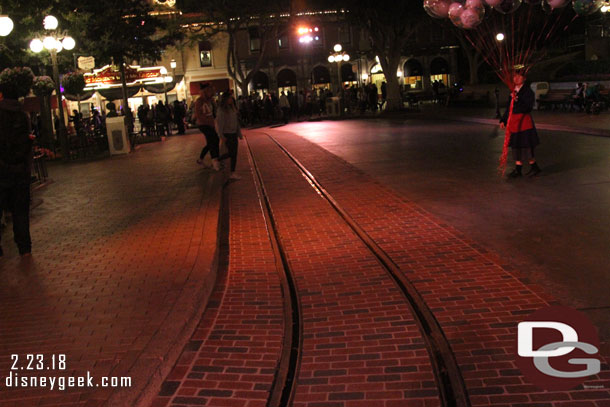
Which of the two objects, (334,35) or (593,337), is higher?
(334,35)

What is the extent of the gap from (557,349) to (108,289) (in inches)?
156

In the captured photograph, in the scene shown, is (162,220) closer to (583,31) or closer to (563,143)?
(563,143)

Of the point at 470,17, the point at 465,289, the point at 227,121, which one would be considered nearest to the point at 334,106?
the point at 470,17

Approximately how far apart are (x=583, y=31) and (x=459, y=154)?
118 ft

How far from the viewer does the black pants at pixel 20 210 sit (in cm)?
714

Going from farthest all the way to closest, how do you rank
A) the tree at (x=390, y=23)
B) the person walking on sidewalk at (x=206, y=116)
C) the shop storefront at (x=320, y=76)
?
the shop storefront at (x=320, y=76) < the tree at (x=390, y=23) < the person walking on sidewalk at (x=206, y=116)

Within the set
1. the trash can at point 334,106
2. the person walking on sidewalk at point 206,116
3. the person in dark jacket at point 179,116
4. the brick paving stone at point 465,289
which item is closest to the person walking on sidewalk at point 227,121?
the person walking on sidewalk at point 206,116

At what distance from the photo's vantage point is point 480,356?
4.15 metres

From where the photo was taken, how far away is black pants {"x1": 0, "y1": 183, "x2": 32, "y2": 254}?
7.14 m

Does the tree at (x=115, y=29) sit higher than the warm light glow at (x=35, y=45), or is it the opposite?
the tree at (x=115, y=29)

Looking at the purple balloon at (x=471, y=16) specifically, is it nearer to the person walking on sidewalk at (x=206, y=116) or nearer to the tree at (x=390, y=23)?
the person walking on sidewalk at (x=206, y=116)

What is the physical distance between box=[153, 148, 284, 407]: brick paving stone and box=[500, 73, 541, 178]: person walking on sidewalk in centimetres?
584

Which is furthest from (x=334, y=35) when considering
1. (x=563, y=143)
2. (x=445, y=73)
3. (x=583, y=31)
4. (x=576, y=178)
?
(x=576, y=178)

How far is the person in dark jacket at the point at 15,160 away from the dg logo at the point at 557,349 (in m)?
5.63
